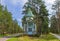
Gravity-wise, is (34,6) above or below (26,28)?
above

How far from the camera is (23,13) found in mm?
63688

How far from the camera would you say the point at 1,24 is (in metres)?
69.8

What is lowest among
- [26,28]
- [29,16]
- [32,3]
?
[26,28]

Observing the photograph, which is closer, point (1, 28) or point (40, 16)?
point (40, 16)

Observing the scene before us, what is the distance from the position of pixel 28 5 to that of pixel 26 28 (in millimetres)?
7480

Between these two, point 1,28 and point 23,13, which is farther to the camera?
point 1,28

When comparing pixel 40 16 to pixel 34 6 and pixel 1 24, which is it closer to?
pixel 34 6

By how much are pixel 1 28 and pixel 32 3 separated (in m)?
16.1

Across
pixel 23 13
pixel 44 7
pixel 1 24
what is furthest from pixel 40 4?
pixel 1 24

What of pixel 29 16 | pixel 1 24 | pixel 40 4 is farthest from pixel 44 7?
pixel 1 24

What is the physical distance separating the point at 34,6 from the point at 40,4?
6.74ft

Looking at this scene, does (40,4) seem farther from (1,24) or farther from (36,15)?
(1,24)

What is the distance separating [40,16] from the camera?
6256cm

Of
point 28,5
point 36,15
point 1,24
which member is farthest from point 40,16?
point 1,24
